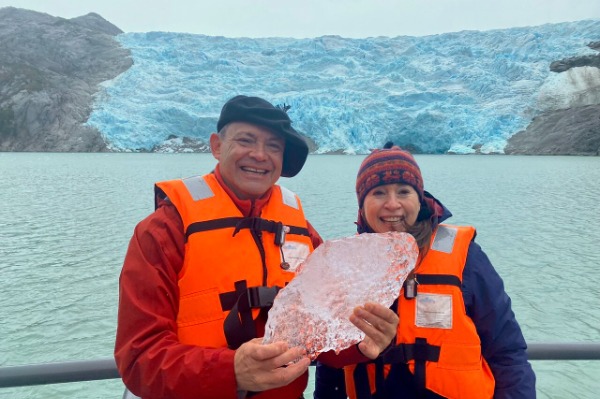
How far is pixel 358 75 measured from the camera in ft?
135

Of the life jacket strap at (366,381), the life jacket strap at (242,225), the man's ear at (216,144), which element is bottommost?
the life jacket strap at (366,381)

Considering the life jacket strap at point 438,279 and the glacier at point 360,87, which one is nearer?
the life jacket strap at point 438,279

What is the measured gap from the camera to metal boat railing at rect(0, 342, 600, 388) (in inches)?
54.1

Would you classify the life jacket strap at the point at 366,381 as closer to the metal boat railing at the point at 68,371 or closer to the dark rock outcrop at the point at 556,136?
the metal boat railing at the point at 68,371

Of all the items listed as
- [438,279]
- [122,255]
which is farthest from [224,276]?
[122,255]

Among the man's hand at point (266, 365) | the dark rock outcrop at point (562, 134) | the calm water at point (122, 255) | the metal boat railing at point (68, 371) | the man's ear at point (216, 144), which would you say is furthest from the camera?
the dark rock outcrop at point (562, 134)

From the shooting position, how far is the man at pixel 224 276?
3.42 feet

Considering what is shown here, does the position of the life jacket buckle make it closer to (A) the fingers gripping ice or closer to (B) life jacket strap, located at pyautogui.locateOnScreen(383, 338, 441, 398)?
(A) the fingers gripping ice

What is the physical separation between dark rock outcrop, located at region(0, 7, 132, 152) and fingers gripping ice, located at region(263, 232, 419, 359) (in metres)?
38.6

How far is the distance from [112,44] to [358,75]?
2349 cm

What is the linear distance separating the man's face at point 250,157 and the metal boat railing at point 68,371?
0.67 meters

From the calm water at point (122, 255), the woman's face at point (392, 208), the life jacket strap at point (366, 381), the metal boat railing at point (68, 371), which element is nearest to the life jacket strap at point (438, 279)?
the woman's face at point (392, 208)

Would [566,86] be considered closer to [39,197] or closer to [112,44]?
[39,197]

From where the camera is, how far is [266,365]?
962 mm
